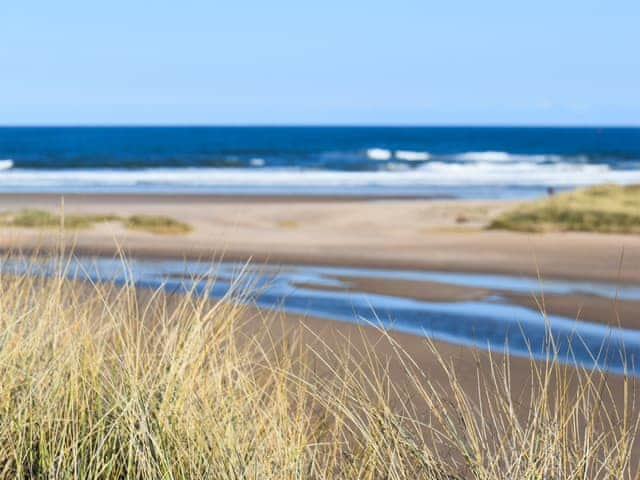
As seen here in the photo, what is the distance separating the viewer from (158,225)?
1647cm

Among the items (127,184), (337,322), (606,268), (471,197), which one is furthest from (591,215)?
(127,184)

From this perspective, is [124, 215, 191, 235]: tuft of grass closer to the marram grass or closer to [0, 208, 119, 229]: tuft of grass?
[0, 208, 119, 229]: tuft of grass

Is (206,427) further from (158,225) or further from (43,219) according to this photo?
(43,219)

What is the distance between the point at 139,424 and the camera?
372 centimetres

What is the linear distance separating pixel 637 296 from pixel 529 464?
7.50 m

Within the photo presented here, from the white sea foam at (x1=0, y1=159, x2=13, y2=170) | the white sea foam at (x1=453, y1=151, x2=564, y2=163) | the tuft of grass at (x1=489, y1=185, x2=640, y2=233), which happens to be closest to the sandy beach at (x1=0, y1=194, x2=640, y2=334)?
the tuft of grass at (x1=489, y1=185, x2=640, y2=233)

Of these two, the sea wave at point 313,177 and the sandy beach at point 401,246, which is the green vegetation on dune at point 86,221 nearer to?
the sandy beach at point 401,246

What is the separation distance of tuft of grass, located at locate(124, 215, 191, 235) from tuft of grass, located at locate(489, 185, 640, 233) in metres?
4.75

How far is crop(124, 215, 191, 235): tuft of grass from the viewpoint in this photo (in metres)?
15.9

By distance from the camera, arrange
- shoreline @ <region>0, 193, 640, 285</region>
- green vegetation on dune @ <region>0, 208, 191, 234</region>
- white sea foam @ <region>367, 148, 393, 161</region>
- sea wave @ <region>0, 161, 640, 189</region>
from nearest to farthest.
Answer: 1. shoreline @ <region>0, 193, 640, 285</region>
2. green vegetation on dune @ <region>0, 208, 191, 234</region>
3. sea wave @ <region>0, 161, 640, 189</region>
4. white sea foam @ <region>367, 148, 393, 161</region>

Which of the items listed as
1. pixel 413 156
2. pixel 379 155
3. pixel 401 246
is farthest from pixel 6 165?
pixel 401 246

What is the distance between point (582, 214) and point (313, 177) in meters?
22.2

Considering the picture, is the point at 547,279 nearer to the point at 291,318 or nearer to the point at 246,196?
the point at 291,318

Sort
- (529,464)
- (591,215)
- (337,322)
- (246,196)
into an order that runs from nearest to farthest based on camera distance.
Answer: (529,464) < (337,322) < (591,215) < (246,196)
